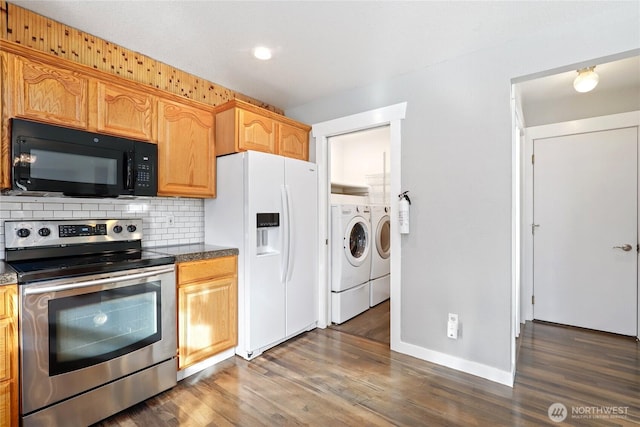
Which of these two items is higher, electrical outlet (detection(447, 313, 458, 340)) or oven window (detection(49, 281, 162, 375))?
oven window (detection(49, 281, 162, 375))

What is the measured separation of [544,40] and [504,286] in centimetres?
173

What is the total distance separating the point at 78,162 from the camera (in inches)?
77.0

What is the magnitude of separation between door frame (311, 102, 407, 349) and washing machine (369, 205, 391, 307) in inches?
32.8

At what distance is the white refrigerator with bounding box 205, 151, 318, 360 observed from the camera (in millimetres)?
2553

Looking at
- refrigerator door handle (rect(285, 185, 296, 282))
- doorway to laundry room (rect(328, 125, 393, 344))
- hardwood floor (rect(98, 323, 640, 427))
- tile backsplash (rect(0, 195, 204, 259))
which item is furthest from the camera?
doorway to laundry room (rect(328, 125, 393, 344))

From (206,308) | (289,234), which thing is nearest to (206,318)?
(206,308)

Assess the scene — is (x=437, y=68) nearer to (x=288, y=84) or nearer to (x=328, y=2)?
(x=328, y=2)

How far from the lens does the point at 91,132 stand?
6.61 ft

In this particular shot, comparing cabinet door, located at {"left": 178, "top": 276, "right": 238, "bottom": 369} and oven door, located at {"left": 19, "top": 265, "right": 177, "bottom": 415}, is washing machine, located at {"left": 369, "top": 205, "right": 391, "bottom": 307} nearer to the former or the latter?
cabinet door, located at {"left": 178, "top": 276, "right": 238, "bottom": 369}

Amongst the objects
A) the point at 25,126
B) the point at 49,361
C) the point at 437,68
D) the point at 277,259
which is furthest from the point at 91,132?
the point at 437,68

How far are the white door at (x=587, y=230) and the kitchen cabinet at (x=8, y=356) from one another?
4.46 meters

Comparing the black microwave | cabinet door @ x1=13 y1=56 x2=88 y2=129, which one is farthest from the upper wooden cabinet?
cabinet door @ x1=13 y1=56 x2=88 y2=129

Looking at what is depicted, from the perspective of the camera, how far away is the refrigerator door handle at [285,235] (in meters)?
2.80

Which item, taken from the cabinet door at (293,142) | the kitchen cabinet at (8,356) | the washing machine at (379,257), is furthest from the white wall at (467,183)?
the kitchen cabinet at (8,356)
